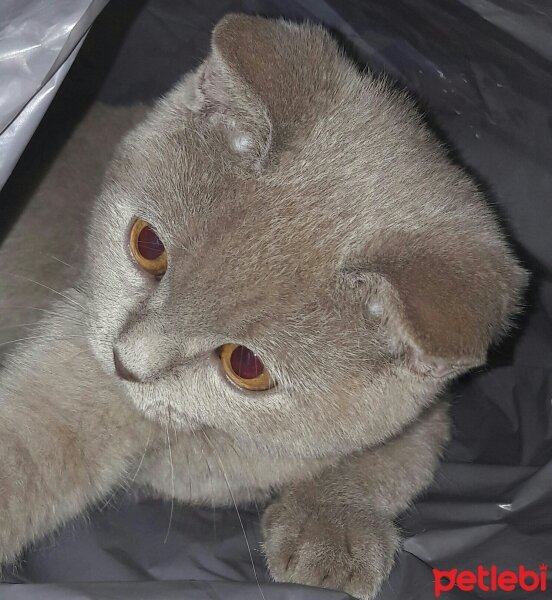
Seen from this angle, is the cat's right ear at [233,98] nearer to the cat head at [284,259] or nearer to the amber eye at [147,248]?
the cat head at [284,259]

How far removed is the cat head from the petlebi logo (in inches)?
12.8

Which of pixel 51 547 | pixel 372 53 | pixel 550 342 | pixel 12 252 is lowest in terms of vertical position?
pixel 51 547

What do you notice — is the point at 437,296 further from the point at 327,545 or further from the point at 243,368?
the point at 327,545

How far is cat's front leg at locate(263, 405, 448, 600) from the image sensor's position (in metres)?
1.40

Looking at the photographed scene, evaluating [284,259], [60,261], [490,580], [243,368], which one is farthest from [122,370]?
[490,580]

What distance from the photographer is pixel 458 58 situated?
5.24 ft

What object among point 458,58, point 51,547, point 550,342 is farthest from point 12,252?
point 550,342

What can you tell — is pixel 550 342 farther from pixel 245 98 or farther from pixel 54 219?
pixel 54 219

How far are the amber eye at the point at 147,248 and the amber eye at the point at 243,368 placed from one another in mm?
158

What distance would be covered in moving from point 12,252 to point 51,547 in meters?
0.57

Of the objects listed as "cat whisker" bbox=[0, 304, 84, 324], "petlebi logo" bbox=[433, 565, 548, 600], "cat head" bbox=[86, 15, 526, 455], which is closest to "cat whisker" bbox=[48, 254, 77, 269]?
"cat whisker" bbox=[0, 304, 84, 324]

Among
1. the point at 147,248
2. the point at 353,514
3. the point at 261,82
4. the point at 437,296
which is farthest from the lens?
the point at 353,514

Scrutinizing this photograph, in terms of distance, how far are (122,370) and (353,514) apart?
1.86 ft

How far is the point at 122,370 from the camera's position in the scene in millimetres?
1197
